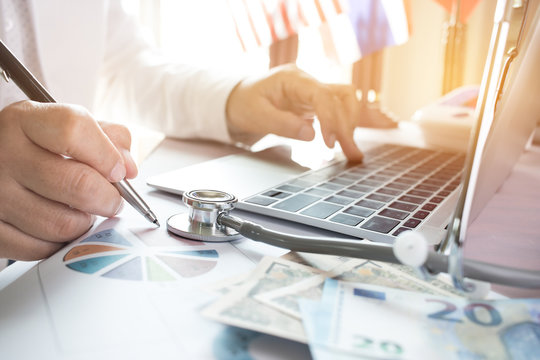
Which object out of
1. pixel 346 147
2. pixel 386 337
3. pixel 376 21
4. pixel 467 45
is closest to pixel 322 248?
pixel 386 337

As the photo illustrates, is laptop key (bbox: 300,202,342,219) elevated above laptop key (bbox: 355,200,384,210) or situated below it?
above

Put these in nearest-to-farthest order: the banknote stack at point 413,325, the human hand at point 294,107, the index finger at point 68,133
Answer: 1. the banknote stack at point 413,325
2. the index finger at point 68,133
3. the human hand at point 294,107

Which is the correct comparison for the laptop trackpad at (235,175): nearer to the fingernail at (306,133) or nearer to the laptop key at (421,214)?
the fingernail at (306,133)

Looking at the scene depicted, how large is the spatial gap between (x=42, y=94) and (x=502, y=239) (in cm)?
46

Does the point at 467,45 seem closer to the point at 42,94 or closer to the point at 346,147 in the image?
the point at 346,147

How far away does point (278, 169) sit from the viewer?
0.66 meters

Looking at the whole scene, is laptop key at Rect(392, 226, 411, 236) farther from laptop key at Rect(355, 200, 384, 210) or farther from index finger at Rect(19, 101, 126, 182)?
index finger at Rect(19, 101, 126, 182)

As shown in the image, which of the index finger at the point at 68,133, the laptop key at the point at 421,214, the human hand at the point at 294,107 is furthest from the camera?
the human hand at the point at 294,107

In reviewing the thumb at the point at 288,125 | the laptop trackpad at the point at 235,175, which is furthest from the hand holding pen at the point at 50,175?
the thumb at the point at 288,125

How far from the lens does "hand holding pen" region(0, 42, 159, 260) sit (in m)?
0.38

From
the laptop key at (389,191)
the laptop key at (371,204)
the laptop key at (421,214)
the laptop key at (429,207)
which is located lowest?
the laptop key at (389,191)

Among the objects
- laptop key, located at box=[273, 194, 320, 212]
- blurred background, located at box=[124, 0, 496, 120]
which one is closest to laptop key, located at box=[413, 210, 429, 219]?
laptop key, located at box=[273, 194, 320, 212]

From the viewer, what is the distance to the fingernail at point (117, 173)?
0.40 m

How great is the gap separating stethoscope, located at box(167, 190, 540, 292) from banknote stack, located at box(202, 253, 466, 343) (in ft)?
0.06
